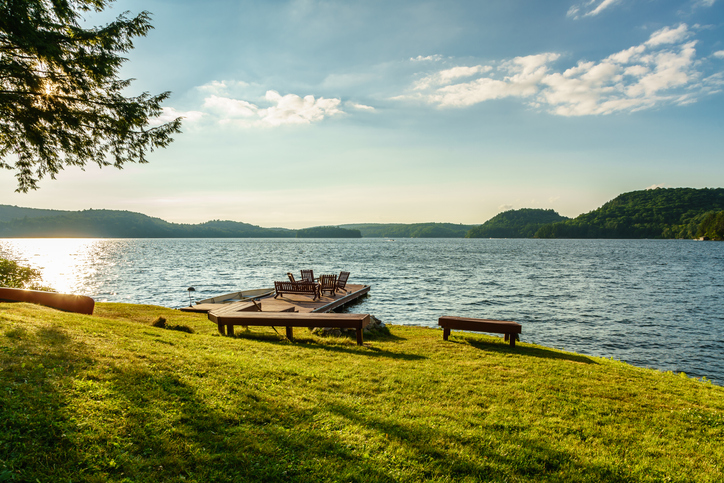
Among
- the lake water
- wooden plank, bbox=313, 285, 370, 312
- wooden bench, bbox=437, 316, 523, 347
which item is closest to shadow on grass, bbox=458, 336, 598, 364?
wooden bench, bbox=437, 316, 523, 347

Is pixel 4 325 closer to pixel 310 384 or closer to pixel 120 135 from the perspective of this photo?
pixel 310 384

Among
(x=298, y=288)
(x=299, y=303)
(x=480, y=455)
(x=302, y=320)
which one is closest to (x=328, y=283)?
(x=298, y=288)

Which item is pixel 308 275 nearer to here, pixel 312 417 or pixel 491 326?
pixel 491 326

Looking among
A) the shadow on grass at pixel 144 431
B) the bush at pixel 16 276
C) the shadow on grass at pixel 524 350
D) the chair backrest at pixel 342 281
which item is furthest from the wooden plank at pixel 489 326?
the bush at pixel 16 276

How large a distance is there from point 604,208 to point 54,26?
219m

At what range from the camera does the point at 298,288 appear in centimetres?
2123

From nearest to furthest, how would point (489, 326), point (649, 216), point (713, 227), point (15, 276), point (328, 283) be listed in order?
point (489, 326), point (15, 276), point (328, 283), point (713, 227), point (649, 216)

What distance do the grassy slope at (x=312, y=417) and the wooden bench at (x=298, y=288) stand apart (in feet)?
42.9

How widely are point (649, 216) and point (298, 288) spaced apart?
190 metres

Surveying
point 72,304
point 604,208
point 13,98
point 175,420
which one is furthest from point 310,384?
point 604,208

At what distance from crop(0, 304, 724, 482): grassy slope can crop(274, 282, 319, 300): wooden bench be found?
13069 millimetres

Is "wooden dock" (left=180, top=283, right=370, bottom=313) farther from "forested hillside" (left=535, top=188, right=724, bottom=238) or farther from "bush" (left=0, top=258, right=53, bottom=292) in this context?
"forested hillside" (left=535, top=188, right=724, bottom=238)

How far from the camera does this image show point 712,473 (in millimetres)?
4141

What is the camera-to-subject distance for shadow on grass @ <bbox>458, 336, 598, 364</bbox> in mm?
9450
